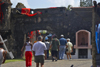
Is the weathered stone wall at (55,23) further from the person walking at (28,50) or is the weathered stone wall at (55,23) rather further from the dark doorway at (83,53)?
the person walking at (28,50)

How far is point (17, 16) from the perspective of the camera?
22.8m

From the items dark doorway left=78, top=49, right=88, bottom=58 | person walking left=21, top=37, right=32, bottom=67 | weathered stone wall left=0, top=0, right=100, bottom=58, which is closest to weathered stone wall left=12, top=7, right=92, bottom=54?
weathered stone wall left=0, top=0, right=100, bottom=58

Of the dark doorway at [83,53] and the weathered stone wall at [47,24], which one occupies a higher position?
the weathered stone wall at [47,24]

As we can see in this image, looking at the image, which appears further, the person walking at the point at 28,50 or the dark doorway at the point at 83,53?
the dark doorway at the point at 83,53

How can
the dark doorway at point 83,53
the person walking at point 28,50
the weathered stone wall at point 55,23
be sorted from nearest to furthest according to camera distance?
the person walking at point 28,50 → the dark doorway at point 83,53 → the weathered stone wall at point 55,23

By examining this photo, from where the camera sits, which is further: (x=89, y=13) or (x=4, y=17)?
(x=4, y=17)

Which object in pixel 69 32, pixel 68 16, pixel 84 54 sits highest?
pixel 68 16

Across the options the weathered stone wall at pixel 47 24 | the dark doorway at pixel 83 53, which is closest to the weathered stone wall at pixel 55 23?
the weathered stone wall at pixel 47 24

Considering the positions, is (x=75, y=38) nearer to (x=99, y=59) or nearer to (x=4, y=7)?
(x=4, y=7)

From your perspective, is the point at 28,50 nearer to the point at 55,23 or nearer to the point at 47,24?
the point at 55,23

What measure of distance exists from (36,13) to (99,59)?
14799 mm

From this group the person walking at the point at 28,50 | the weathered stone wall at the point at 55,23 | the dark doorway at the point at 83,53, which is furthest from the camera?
the weathered stone wall at the point at 55,23

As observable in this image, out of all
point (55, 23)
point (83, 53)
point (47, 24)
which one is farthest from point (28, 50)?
point (47, 24)

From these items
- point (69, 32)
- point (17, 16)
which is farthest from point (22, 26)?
point (69, 32)
